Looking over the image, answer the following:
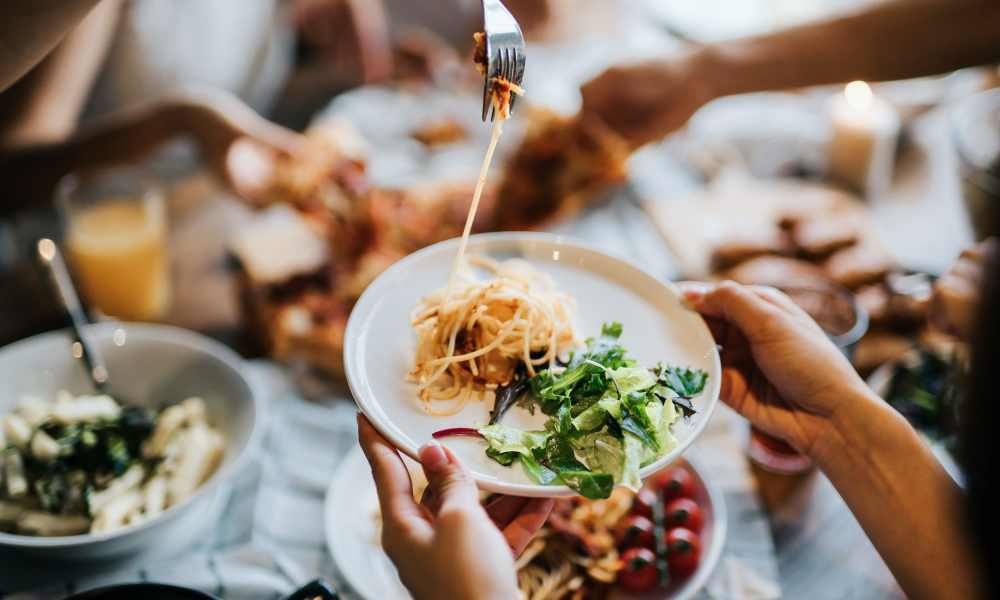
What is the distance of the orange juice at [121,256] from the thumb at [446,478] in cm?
155

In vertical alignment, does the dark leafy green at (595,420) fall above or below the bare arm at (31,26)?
below

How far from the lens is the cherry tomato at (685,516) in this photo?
4.80 ft

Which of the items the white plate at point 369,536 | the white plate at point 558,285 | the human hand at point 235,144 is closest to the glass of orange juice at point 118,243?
the human hand at point 235,144

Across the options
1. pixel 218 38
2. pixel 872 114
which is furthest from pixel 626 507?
pixel 218 38

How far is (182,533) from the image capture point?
59.5 inches

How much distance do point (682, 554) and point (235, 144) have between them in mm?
1953

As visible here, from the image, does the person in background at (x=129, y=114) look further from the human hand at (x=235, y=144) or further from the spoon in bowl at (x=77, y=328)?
the spoon in bowl at (x=77, y=328)

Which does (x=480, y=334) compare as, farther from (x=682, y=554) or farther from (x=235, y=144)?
(x=235, y=144)

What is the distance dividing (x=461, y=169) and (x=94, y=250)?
1.32 meters

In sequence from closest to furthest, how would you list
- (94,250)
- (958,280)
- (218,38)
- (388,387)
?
1. (388,387)
2. (958,280)
3. (94,250)
4. (218,38)

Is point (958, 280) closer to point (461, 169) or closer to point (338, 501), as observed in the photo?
point (338, 501)

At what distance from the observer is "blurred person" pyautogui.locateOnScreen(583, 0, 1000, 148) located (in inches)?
85.8

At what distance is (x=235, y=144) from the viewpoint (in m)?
2.49

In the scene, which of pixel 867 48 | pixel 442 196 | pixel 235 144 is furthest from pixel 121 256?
pixel 867 48
